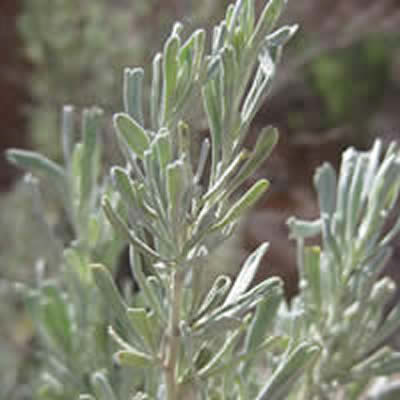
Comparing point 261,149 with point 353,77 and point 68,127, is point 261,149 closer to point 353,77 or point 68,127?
point 68,127

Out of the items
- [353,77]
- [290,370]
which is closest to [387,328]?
[290,370]

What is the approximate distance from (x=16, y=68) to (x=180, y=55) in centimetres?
142

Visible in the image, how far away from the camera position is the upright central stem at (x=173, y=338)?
321 millimetres

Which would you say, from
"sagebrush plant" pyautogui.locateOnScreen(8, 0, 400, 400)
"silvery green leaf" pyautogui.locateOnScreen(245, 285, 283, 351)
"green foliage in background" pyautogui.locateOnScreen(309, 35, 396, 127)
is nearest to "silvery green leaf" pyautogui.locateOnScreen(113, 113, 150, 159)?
"sagebrush plant" pyautogui.locateOnScreen(8, 0, 400, 400)

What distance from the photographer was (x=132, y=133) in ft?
0.97

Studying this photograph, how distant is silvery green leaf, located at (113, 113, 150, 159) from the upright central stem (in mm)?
53

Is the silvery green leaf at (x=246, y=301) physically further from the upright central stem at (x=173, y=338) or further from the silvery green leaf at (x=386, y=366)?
the silvery green leaf at (x=386, y=366)

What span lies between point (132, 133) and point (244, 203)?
50 millimetres

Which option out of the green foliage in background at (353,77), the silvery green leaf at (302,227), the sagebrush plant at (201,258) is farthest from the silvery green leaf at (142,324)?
the green foliage in background at (353,77)

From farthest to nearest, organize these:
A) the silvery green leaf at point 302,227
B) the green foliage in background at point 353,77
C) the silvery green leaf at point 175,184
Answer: the green foliage in background at point 353,77
the silvery green leaf at point 302,227
the silvery green leaf at point 175,184

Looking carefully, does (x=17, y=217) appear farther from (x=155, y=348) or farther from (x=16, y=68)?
(x=155, y=348)

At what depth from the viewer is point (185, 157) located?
0.99ft

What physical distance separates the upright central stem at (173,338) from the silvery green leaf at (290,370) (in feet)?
0.12

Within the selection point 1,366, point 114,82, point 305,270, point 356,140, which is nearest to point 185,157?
point 305,270
